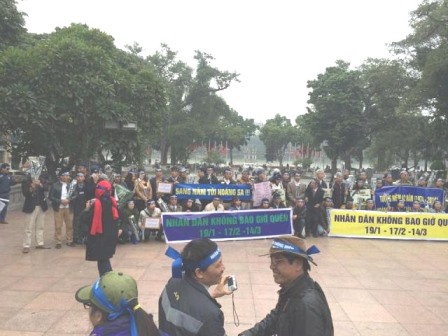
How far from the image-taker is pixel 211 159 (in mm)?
73938

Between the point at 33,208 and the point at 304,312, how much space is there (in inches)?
333

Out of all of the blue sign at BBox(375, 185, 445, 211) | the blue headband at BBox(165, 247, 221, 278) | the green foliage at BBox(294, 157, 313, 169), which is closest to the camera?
the blue headband at BBox(165, 247, 221, 278)

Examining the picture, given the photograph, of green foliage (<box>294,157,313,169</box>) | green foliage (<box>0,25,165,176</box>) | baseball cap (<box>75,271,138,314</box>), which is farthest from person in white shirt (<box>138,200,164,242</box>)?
green foliage (<box>294,157,313,169</box>)

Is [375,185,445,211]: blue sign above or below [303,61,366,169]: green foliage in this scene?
below

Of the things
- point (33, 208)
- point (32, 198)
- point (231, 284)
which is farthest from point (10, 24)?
point (231, 284)

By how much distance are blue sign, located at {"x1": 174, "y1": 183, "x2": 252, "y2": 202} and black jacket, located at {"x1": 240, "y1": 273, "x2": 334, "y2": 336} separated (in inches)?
395

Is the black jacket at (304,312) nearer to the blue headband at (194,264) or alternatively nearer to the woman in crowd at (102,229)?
the blue headband at (194,264)

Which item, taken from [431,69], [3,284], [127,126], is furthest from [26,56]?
[431,69]

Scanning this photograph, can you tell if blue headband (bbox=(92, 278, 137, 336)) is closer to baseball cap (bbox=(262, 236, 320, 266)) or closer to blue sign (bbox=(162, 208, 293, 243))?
baseball cap (bbox=(262, 236, 320, 266))

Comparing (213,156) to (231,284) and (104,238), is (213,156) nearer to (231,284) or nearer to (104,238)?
(104,238)

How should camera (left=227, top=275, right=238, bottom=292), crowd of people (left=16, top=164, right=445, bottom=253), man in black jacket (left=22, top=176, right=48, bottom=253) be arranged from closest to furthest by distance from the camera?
camera (left=227, top=275, right=238, bottom=292) → man in black jacket (left=22, top=176, right=48, bottom=253) → crowd of people (left=16, top=164, right=445, bottom=253)

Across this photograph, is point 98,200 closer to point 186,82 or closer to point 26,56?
point 26,56

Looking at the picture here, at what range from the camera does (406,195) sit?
535 inches

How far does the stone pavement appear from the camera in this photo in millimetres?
5711
